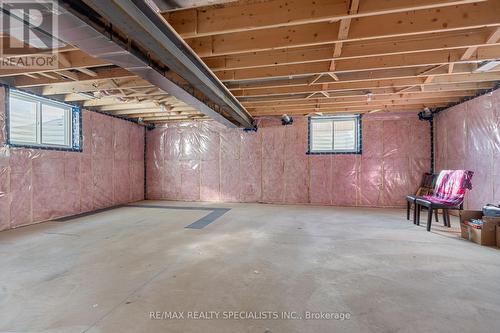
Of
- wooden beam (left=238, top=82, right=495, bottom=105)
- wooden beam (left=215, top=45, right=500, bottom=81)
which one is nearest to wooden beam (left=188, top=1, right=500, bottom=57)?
wooden beam (left=215, top=45, right=500, bottom=81)

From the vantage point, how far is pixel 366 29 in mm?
2436

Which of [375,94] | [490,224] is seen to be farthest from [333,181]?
[490,224]

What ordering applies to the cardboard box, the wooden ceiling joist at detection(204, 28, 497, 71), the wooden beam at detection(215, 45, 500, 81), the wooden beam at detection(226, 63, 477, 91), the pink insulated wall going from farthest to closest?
the pink insulated wall < the wooden beam at detection(226, 63, 477, 91) < the cardboard box < the wooden beam at detection(215, 45, 500, 81) < the wooden ceiling joist at detection(204, 28, 497, 71)

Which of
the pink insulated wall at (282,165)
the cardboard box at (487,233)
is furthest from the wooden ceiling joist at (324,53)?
the cardboard box at (487,233)

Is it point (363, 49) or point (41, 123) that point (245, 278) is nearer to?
point (363, 49)

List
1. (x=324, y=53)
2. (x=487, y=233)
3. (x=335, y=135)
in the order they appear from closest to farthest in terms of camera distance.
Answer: (x=324, y=53)
(x=487, y=233)
(x=335, y=135)

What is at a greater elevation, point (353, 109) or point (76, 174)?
point (353, 109)

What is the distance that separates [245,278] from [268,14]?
2.39 metres

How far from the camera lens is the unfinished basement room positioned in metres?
1.83

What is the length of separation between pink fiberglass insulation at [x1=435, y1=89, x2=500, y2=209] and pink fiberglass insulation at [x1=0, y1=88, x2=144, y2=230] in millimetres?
7592

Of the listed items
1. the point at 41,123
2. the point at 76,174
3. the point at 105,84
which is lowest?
the point at 76,174

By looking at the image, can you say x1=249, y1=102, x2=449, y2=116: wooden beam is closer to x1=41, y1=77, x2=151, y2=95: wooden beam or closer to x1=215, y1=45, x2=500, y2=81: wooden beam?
x1=215, y1=45, x2=500, y2=81: wooden beam

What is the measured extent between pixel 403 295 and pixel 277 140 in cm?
500

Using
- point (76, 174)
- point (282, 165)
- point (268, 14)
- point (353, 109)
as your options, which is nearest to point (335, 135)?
point (353, 109)
